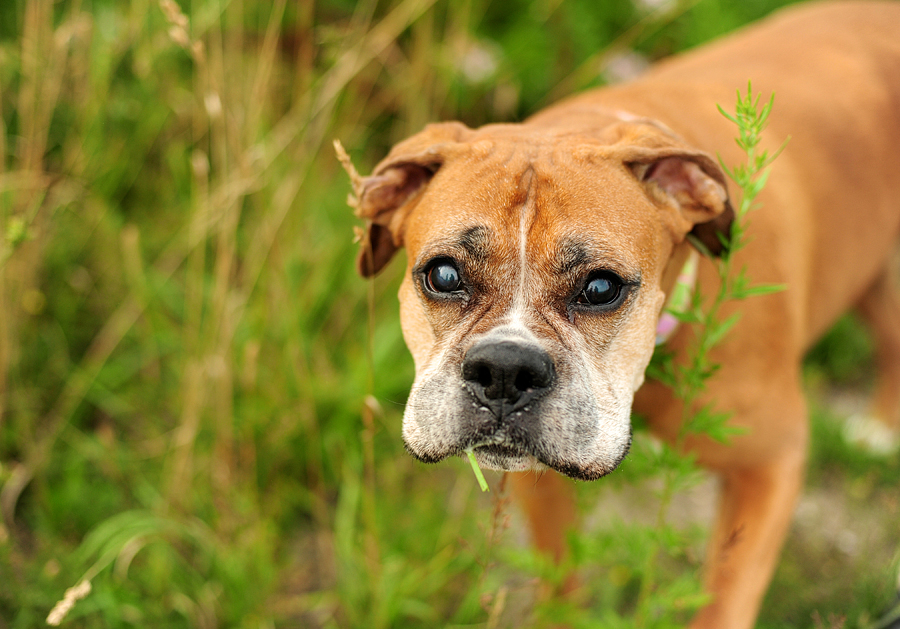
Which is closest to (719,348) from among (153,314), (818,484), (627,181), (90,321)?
(627,181)

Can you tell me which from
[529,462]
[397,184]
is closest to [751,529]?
[529,462]

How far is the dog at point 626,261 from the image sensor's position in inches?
79.9

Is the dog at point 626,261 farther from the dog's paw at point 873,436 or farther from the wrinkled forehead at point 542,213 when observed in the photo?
the dog's paw at point 873,436

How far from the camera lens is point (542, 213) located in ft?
6.95

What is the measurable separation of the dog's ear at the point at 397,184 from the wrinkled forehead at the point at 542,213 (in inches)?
4.8

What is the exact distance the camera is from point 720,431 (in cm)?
213

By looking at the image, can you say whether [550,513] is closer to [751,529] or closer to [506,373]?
[751,529]

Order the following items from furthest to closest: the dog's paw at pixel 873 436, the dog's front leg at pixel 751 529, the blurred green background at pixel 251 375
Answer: the dog's paw at pixel 873 436 → the blurred green background at pixel 251 375 → the dog's front leg at pixel 751 529

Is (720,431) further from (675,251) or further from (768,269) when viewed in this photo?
(768,269)

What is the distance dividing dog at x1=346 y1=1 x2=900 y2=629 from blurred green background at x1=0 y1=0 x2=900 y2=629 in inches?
9.9

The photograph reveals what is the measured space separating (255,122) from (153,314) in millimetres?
1290

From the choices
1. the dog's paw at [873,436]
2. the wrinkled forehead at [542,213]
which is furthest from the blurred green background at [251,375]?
the wrinkled forehead at [542,213]

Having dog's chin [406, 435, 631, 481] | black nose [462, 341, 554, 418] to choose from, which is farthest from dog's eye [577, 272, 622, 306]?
dog's chin [406, 435, 631, 481]

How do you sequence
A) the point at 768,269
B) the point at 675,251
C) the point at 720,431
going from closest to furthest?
the point at 720,431, the point at 675,251, the point at 768,269
